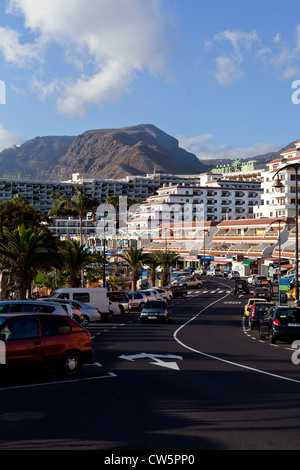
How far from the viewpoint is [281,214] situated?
4353 inches

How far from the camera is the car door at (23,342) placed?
40.6 ft

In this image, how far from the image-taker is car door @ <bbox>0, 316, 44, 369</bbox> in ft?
40.6

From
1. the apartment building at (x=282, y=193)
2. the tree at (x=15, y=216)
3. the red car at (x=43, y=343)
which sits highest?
the apartment building at (x=282, y=193)

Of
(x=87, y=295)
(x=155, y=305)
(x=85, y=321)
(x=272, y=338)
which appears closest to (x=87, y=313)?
(x=85, y=321)

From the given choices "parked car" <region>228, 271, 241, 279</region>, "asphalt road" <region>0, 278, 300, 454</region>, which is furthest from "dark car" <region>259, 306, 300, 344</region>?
"parked car" <region>228, 271, 241, 279</region>

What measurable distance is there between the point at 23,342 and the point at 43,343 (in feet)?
1.52

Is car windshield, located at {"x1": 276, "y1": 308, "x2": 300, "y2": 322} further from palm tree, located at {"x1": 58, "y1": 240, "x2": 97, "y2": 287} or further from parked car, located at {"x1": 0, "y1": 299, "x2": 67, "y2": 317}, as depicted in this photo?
palm tree, located at {"x1": 58, "y1": 240, "x2": 97, "y2": 287}

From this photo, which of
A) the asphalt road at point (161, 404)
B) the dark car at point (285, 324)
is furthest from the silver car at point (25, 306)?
the dark car at point (285, 324)

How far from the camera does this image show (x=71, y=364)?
1323 centimetres

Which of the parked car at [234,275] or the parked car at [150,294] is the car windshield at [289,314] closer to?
the parked car at [150,294]

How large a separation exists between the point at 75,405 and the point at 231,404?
2.88 metres

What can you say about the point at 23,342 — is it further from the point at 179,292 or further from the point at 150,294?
the point at 179,292

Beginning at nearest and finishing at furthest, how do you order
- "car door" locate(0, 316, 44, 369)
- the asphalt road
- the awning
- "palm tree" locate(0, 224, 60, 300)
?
the asphalt road < "car door" locate(0, 316, 44, 369) < "palm tree" locate(0, 224, 60, 300) < the awning

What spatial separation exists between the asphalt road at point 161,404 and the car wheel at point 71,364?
1.06ft
